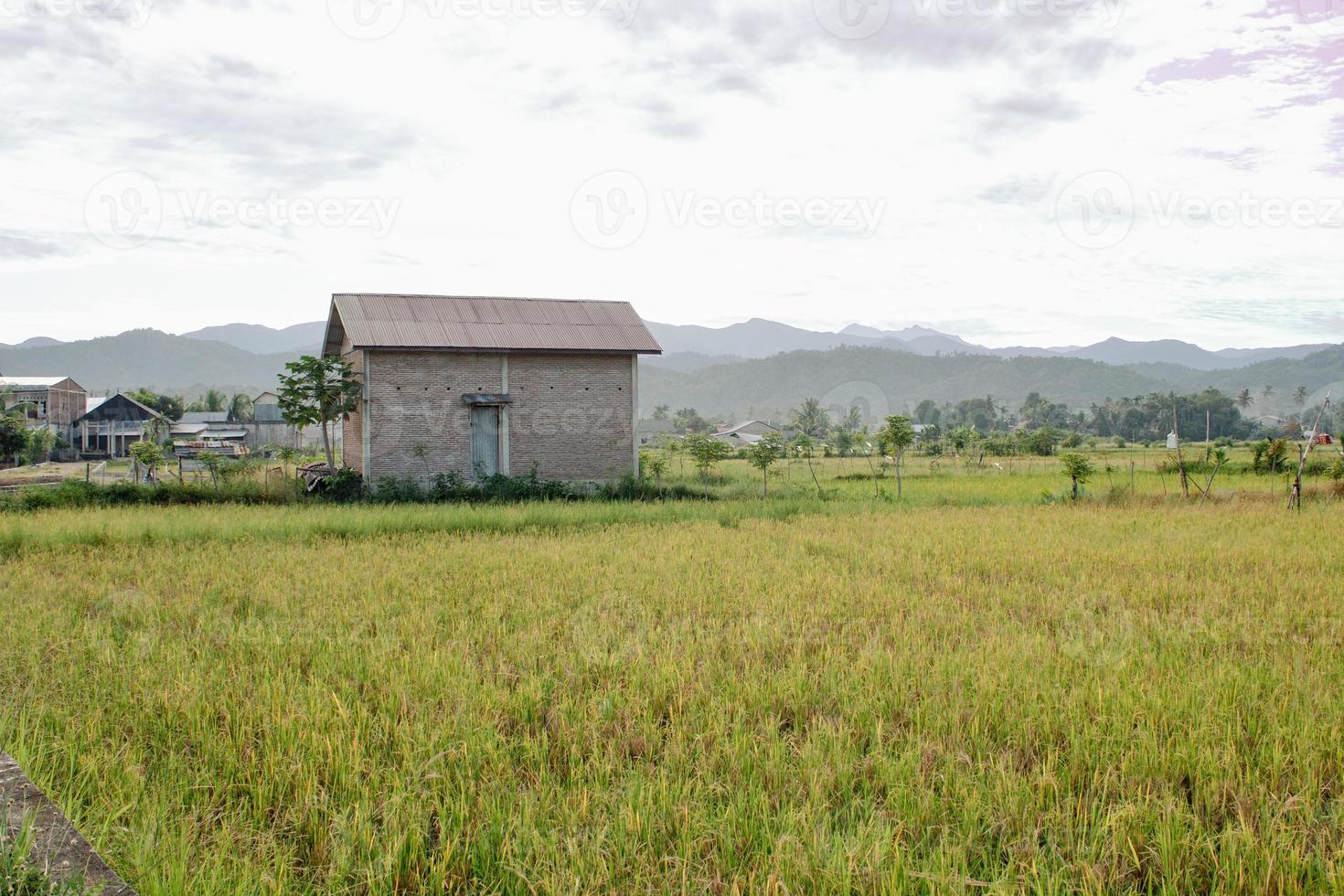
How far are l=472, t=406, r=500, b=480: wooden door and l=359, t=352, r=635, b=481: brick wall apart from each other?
0.18m

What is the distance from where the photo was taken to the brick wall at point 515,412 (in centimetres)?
1948

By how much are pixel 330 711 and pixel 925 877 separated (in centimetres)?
337

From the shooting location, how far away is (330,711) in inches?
193

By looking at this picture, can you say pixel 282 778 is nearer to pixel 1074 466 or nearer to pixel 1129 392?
pixel 1074 466

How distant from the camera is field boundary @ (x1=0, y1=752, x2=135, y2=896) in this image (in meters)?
2.60

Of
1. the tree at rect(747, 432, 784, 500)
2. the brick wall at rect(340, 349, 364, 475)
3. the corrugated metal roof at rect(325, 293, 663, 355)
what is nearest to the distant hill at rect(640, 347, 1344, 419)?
the tree at rect(747, 432, 784, 500)

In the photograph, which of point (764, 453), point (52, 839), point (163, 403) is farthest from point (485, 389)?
point (163, 403)

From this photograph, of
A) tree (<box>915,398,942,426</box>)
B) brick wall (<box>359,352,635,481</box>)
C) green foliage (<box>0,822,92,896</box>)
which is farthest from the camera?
tree (<box>915,398,942,426</box>)

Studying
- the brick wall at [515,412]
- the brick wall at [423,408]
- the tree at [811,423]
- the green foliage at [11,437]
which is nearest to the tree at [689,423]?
the tree at [811,423]

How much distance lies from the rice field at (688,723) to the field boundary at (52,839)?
0.34 m

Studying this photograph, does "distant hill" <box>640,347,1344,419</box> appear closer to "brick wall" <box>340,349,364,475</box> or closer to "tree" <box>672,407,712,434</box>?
"tree" <box>672,407,712,434</box>

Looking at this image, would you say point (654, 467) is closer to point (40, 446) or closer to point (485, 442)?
point (485, 442)

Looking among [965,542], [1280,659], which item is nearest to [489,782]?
[1280,659]

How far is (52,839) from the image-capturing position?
287 centimetres
